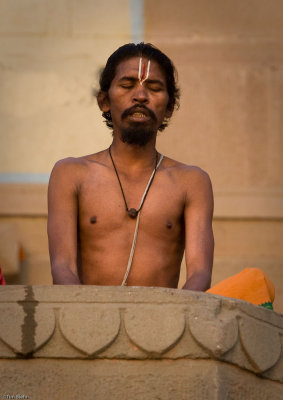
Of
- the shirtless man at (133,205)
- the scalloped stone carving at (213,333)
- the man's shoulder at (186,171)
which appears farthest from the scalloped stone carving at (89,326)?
the man's shoulder at (186,171)

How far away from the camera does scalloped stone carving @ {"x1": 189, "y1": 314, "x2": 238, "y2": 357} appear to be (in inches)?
215

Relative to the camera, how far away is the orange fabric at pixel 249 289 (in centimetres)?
622

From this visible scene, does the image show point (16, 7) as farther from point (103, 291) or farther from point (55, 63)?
point (103, 291)

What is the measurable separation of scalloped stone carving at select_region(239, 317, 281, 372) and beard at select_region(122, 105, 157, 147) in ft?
4.93

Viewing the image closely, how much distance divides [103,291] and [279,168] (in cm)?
445

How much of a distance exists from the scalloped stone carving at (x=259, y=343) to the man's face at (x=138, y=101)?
4.99 ft

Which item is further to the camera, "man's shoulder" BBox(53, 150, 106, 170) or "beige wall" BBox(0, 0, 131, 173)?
"beige wall" BBox(0, 0, 131, 173)

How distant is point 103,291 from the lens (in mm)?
5500

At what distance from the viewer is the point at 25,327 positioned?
5.43m

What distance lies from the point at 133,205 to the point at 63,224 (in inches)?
14.0

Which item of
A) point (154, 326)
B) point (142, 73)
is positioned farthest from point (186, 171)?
point (154, 326)

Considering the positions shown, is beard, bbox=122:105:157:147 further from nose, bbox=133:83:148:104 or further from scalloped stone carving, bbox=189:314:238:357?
scalloped stone carving, bbox=189:314:238:357

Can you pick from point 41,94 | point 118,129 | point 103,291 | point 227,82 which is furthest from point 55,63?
point 103,291

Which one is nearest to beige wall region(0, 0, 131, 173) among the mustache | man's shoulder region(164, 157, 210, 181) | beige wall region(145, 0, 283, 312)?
beige wall region(145, 0, 283, 312)
